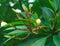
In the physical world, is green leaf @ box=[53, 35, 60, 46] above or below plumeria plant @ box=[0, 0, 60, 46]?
below

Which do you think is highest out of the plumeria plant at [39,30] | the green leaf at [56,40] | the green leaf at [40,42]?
the plumeria plant at [39,30]

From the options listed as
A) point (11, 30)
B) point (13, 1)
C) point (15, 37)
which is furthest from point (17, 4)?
point (15, 37)

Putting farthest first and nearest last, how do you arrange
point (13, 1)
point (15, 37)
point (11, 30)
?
point (13, 1), point (11, 30), point (15, 37)

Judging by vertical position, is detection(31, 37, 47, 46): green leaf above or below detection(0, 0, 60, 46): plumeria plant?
below

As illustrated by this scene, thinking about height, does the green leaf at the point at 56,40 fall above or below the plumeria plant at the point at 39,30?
below

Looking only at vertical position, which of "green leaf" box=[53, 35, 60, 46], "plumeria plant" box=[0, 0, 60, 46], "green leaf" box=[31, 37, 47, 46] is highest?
"plumeria plant" box=[0, 0, 60, 46]

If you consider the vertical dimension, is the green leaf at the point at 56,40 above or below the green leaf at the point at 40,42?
below

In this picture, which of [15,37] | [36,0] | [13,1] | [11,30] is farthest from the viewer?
[13,1]

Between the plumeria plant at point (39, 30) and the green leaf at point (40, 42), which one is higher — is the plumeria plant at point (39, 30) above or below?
above

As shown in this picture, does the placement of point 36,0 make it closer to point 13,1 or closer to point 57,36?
point 13,1

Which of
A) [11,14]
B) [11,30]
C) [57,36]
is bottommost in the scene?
[57,36]

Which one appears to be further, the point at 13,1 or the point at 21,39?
the point at 13,1
